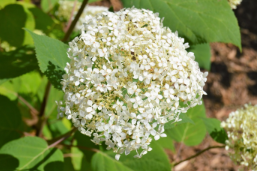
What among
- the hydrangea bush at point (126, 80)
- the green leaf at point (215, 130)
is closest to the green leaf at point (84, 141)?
the hydrangea bush at point (126, 80)

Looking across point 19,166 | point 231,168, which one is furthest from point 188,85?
point 231,168

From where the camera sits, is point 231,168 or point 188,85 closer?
point 188,85

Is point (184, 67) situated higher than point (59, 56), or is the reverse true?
point (184, 67)

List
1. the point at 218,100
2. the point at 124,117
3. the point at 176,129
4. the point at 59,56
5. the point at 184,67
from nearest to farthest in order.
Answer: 1. the point at 124,117
2. the point at 184,67
3. the point at 59,56
4. the point at 176,129
5. the point at 218,100

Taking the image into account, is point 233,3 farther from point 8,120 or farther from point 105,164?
point 8,120

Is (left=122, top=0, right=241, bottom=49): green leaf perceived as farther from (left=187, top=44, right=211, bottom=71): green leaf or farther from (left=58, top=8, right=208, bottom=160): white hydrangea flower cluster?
(left=187, top=44, right=211, bottom=71): green leaf

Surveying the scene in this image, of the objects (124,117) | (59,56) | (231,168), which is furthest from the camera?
(231,168)

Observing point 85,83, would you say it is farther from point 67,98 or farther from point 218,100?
point 218,100
